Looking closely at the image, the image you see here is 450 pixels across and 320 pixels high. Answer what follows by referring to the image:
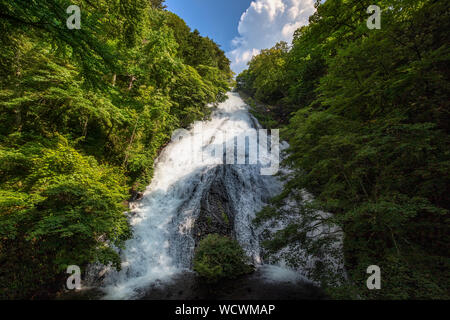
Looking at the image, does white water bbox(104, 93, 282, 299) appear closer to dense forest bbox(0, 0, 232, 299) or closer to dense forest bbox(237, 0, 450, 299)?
dense forest bbox(0, 0, 232, 299)

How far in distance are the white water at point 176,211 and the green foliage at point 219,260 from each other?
0.83 m

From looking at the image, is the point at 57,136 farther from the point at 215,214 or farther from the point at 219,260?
the point at 219,260

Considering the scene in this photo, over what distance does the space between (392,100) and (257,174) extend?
6354mm

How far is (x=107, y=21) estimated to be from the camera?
6.71m

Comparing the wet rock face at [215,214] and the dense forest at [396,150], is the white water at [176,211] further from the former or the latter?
the dense forest at [396,150]

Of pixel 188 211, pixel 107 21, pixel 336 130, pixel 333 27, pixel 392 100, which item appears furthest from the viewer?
pixel 188 211

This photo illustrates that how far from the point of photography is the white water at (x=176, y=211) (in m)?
5.79

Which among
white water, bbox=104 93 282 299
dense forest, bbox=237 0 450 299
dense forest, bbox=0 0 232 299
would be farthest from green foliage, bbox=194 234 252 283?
dense forest, bbox=0 0 232 299

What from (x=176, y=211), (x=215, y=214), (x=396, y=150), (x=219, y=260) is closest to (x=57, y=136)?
(x=176, y=211)

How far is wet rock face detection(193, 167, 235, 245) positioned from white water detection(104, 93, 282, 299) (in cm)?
22

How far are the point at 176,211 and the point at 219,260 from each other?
3118 mm

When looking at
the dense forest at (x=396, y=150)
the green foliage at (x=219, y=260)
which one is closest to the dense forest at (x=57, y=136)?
the green foliage at (x=219, y=260)

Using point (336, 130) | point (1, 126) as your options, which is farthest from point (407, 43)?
point (1, 126)
